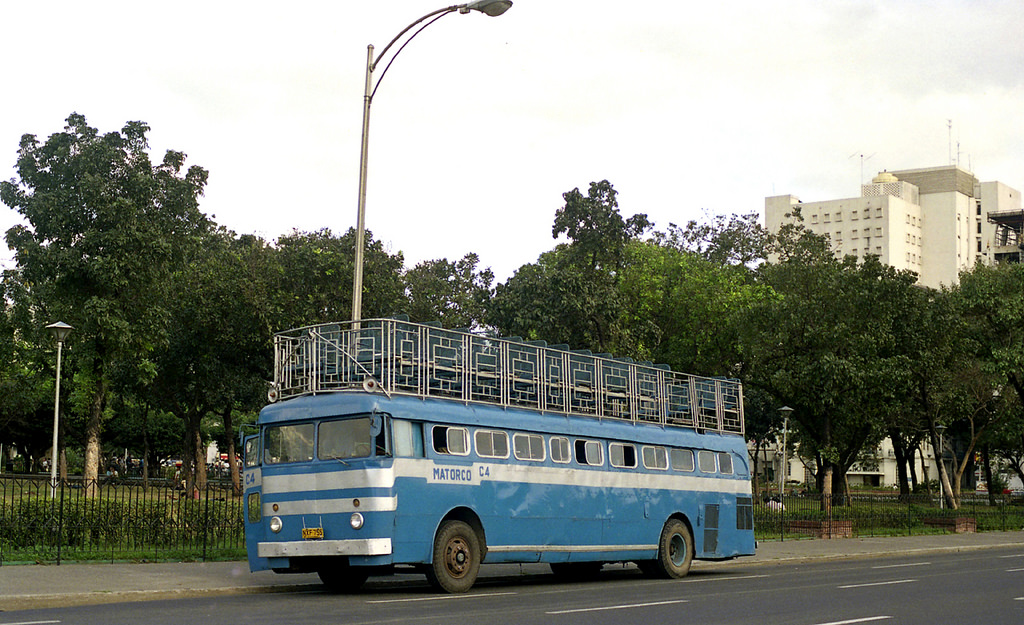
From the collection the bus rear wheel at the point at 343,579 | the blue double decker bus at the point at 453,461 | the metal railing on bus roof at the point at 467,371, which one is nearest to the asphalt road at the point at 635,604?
the bus rear wheel at the point at 343,579

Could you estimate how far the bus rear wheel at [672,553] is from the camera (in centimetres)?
2245

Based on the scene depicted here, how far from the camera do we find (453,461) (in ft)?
58.3

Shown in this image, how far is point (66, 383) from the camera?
169 feet

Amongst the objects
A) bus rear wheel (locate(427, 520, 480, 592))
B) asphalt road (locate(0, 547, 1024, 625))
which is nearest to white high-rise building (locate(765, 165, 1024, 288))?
asphalt road (locate(0, 547, 1024, 625))

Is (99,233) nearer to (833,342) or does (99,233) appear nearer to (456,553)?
(456,553)

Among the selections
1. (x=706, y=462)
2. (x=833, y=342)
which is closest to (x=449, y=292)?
(x=833, y=342)

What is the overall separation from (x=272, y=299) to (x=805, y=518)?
2168 centimetres

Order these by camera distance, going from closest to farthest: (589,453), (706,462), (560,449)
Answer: (560,449) → (589,453) → (706,462)

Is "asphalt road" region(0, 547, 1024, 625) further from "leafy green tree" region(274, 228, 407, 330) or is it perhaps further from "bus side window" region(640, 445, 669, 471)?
"leafy green tree" region(274, 228, 407, 330)

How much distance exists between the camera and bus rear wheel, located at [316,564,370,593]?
18.7m

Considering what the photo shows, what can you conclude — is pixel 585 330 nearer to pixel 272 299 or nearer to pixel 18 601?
pixel 272 299

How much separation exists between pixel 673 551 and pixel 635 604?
712 cm

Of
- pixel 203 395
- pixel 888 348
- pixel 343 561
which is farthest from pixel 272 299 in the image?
pixel 343 561

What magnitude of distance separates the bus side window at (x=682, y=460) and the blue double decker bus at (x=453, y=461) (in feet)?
0.13
